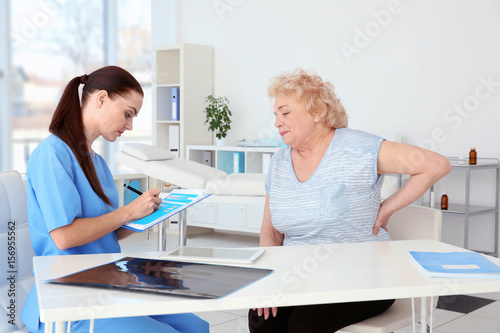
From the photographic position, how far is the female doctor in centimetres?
145

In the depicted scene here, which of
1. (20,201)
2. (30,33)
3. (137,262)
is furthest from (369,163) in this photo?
(30,33)

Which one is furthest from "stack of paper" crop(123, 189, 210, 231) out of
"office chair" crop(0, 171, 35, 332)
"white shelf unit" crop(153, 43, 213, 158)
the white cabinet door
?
"white shelf unit" crop(153, 43, 213, 158)

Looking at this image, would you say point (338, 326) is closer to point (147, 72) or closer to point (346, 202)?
point (346, 202)

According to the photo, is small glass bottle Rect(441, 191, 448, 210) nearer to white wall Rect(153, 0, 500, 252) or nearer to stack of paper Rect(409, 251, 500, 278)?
white wall Rect(153, 0, 500, 252)

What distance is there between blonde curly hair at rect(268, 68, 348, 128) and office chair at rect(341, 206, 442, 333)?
0.40 meters

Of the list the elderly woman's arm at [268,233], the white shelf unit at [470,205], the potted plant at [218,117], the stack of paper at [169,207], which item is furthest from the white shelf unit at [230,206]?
the stack of paper at [169,207]

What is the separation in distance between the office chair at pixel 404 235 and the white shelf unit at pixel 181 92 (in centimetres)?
368

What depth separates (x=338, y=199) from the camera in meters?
1.80

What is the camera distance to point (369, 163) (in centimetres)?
181

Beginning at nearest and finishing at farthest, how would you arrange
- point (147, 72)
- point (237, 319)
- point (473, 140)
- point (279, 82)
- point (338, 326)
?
1. point (338, 326)
2. point (279, 82)
3. point (237, 319)
4. point (473, 140)
5. point (147, 72)

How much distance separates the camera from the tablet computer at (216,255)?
4.58ft

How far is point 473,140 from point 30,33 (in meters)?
3.99

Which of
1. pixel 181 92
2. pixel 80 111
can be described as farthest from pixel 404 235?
pixel 181 92

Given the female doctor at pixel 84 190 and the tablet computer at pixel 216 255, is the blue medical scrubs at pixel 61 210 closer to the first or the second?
the female doctor at pixel 84 190
